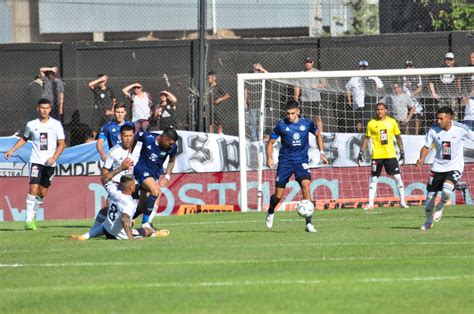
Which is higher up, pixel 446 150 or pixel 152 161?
pixel 446 150

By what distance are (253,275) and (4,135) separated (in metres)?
16.7

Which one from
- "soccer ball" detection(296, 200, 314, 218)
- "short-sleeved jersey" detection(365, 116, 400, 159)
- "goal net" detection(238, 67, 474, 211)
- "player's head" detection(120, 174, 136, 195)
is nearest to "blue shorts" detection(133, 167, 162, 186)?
"player's head" detection(120, 174, 136, 195)

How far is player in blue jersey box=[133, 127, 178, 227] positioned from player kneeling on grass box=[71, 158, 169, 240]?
1.82ft

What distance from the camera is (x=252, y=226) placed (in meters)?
20.4

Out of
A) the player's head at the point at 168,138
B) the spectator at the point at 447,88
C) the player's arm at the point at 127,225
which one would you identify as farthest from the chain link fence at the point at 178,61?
the player's arm at the point at 127,225

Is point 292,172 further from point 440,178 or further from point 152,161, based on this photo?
point 440,178

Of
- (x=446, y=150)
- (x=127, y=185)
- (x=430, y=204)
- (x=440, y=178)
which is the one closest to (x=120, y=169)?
(x=127, y=185)

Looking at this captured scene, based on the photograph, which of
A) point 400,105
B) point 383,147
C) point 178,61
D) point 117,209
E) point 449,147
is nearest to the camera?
point 117,209

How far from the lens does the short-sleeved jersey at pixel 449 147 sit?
61.8 feet

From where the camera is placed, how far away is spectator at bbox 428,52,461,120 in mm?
27375

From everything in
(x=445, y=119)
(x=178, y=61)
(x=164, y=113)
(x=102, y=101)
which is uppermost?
(x=178, y=61)

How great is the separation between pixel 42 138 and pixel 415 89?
1025 centimetres

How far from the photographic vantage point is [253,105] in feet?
91.0

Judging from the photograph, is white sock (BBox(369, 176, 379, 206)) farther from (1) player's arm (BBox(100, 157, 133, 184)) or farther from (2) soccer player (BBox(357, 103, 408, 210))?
(1) player's arm (BBox(100, 157, 133, 184))
